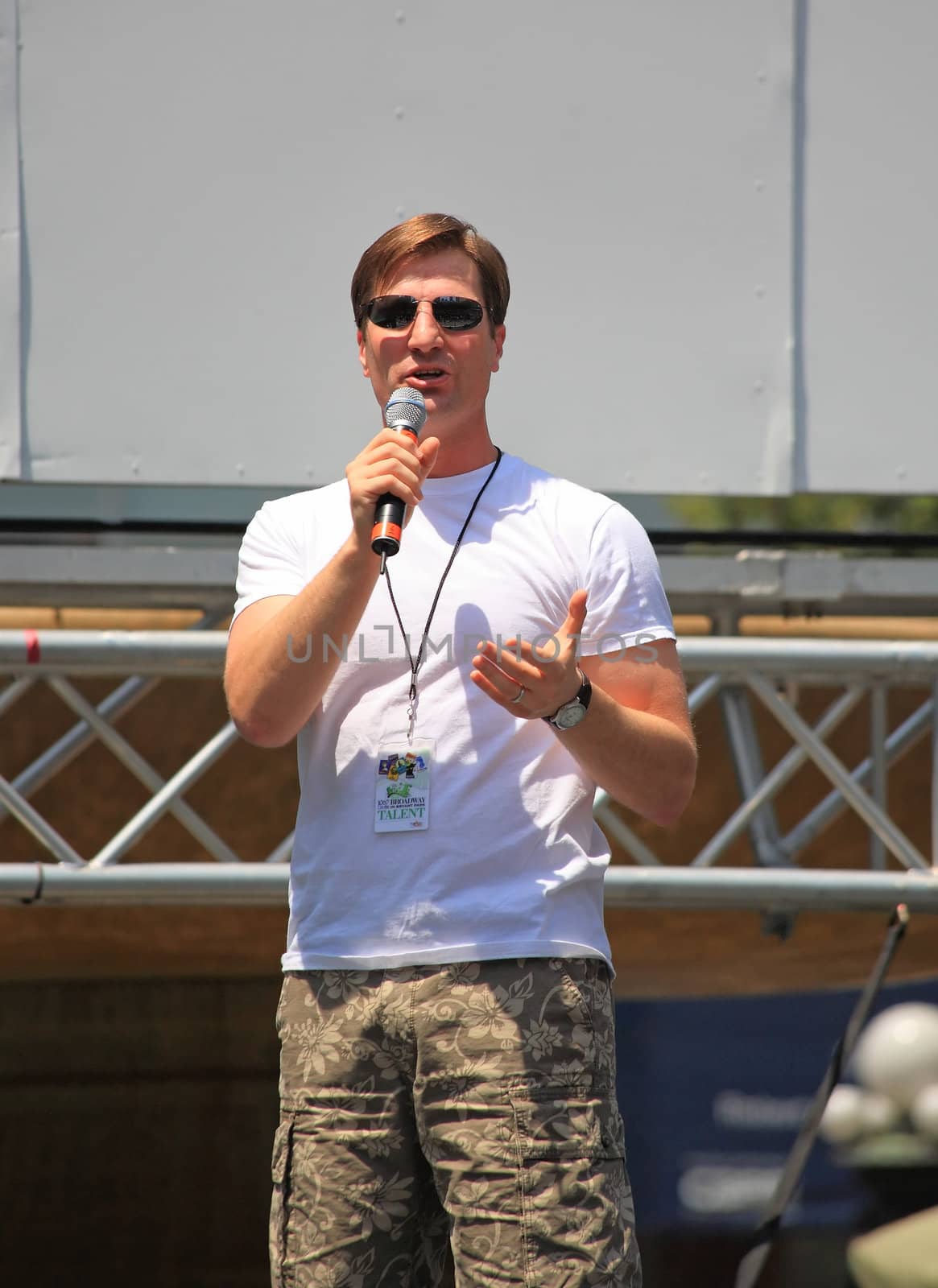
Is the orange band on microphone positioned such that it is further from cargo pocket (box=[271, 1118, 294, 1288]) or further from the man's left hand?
cargo pocket (box=[271, 1118, 294, 1288])

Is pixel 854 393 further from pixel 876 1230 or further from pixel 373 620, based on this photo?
pixel 373 620

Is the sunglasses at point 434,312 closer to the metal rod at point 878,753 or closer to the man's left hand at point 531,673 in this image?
the man's left hand at point 531,673

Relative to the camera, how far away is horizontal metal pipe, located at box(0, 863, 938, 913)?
3045 millimetres

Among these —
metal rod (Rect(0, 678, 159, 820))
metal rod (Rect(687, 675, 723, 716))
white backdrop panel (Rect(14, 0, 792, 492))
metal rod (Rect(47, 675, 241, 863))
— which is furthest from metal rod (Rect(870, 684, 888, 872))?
metal rod (Rect(0, 678, 159, 820))

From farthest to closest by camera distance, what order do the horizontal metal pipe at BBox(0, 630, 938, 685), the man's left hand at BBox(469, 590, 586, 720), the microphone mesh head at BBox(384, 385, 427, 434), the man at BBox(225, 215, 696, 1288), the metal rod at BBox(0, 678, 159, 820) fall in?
1. the metal rod at BBox(0, 678, 159, 820)
2. the horizontal metal pipe at BBox(0, 630, 938, 685)
3. the microphone mesh head at BBox(384, 385, 427, 434)
4. the man at BBox(225, 215, 696, 1288)
5. the man's left hand at BBox(469, 590, 586, 720)

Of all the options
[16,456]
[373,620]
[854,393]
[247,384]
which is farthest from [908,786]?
[373,620]

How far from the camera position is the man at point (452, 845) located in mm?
1530

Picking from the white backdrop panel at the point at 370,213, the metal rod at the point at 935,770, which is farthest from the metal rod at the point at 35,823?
→ the metal rod at the point at 935,770

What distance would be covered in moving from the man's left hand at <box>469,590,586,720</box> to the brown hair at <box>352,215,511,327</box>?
548 millimetres

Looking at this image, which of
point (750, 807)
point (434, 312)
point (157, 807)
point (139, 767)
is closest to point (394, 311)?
point (434, 312)

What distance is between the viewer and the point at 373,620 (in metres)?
1.67

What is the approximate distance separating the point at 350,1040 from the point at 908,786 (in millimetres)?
2935

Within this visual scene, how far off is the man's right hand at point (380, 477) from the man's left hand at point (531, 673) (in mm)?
195

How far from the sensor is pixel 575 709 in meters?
1.51
